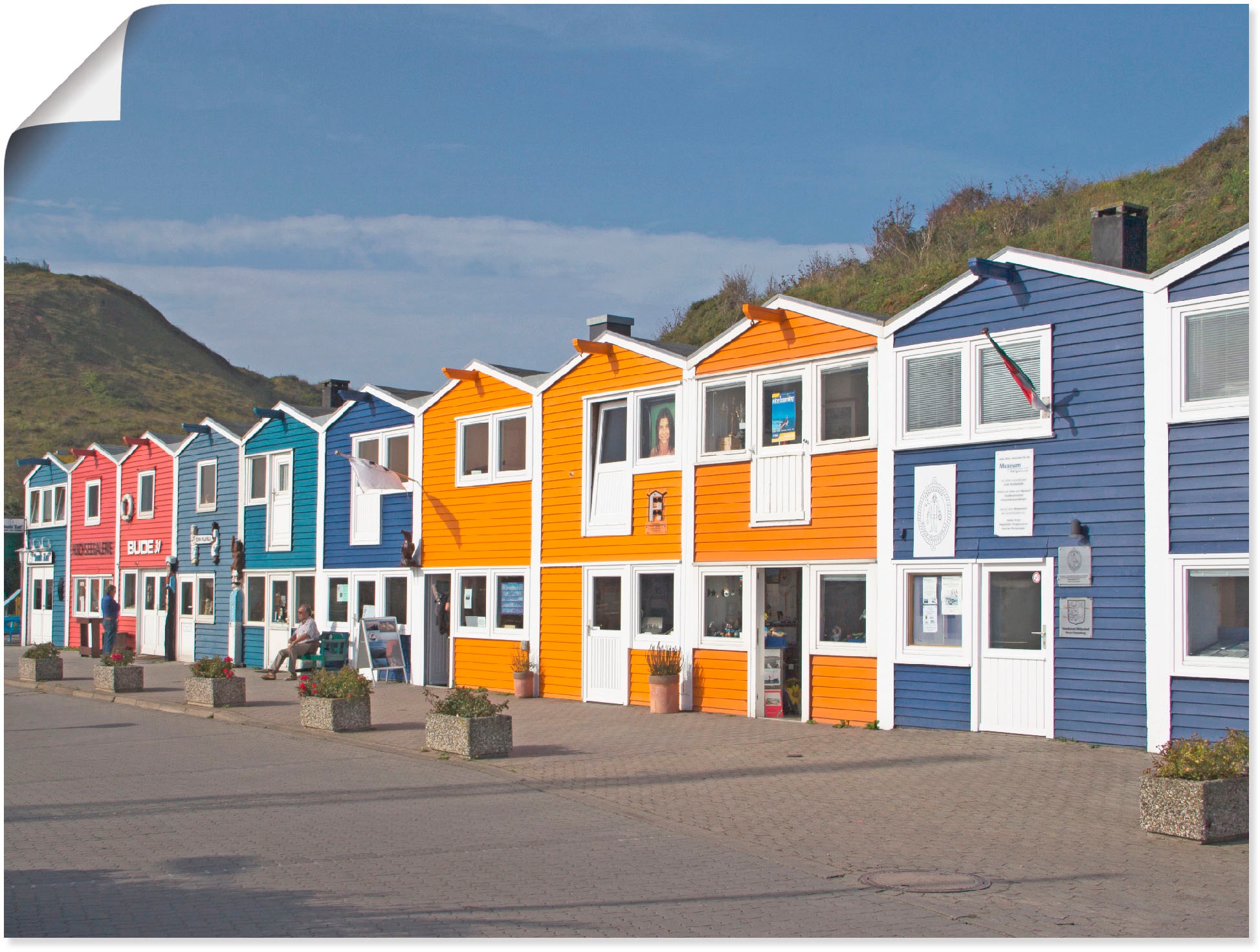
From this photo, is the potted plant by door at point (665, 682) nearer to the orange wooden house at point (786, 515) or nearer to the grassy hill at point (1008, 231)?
the orange wooden house at point (786, 515)

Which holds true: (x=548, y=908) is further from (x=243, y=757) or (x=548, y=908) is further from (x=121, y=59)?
(x=243, y=757)

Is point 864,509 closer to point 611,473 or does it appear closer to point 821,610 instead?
point 821,610

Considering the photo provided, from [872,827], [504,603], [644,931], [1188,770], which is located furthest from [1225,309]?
[504,603]

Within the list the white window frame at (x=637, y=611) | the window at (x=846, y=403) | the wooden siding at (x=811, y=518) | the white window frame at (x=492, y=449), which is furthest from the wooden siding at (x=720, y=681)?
the white window frame at (x=492, y=449)

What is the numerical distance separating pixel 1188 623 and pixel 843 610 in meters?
4.65

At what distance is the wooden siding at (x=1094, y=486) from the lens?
1369cm

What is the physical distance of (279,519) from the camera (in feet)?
94.1

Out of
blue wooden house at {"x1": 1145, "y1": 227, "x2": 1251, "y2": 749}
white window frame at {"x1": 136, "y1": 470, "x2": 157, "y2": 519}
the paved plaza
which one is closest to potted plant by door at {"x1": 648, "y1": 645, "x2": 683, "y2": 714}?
the paved plaza

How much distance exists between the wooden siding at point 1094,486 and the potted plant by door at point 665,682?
5.08 m

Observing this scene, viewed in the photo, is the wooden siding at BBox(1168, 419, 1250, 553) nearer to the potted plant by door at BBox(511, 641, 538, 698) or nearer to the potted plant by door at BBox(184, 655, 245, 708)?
the potted plant by door at BBox(511, 641, 538, 698)

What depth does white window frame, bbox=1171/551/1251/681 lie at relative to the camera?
1273 centimetres

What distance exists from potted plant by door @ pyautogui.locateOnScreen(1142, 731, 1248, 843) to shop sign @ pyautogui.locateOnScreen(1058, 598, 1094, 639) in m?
4.56

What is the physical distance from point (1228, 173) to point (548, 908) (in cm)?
3124

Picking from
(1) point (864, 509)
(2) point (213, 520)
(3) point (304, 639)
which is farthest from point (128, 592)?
(1) point (864, 509)
